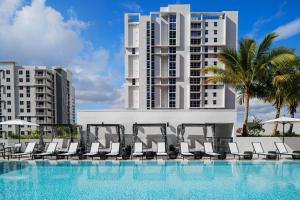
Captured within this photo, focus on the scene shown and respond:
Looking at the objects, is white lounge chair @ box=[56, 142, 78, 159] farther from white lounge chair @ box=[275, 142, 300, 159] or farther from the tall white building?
the tall white building

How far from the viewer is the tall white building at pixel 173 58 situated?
159ft

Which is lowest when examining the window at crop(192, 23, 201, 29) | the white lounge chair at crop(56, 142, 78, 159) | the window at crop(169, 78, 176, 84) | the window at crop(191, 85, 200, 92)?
the white lounge chair at crop(56, 142, 78, 159)

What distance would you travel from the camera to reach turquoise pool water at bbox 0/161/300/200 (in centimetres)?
777

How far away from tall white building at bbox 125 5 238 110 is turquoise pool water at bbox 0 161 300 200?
3661 centimetres

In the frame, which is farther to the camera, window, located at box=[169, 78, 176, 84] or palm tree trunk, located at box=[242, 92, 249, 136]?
window, located at box=[169, 78, 176, 84]

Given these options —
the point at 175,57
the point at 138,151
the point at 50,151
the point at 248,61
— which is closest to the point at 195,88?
the point at 175,57

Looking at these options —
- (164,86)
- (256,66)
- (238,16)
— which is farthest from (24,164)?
(238,16)

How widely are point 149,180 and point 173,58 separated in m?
42.0

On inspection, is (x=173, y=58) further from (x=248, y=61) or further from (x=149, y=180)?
(x=149, y=180)

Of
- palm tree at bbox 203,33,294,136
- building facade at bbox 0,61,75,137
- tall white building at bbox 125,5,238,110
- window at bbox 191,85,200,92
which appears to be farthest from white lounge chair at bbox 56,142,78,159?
building facade at bbox 0,61,75,137

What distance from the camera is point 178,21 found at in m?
48.4

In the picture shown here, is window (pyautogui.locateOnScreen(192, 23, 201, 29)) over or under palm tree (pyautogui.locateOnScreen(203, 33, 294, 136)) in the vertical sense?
over

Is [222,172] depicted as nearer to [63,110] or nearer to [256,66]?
[256,66]

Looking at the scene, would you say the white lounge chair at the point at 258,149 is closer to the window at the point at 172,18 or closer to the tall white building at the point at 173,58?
the tall white building at the point at 173,58
